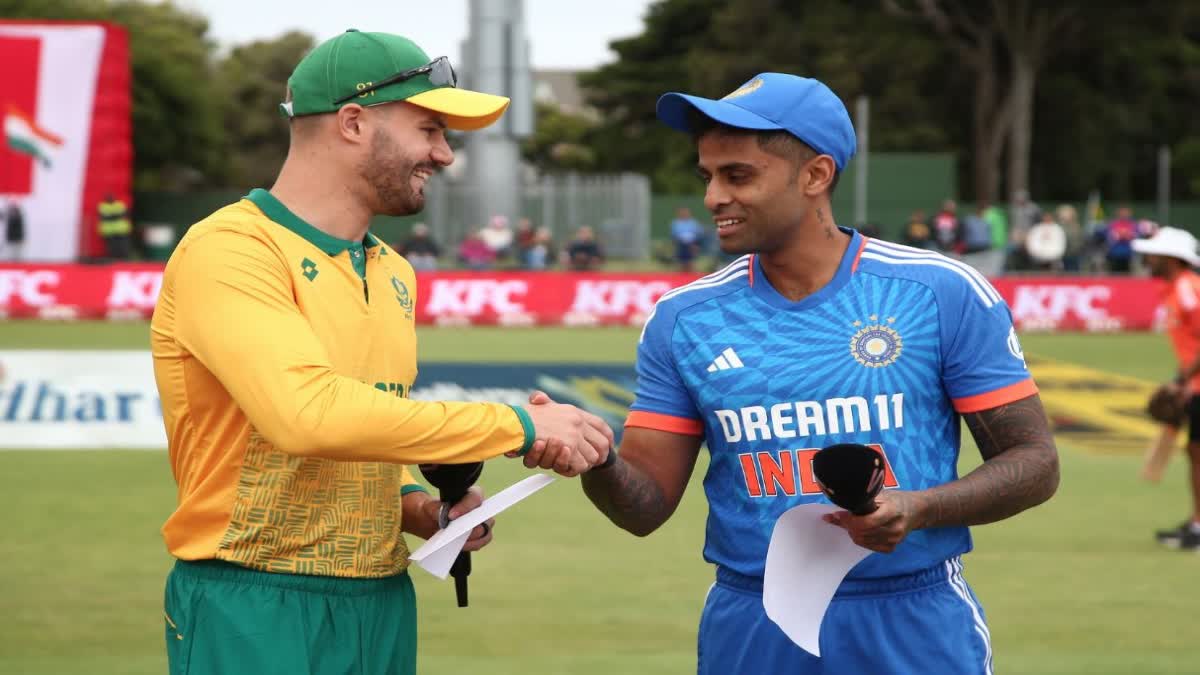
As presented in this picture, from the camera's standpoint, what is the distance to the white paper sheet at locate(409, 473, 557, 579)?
148 inches

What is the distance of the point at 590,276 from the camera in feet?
86.8

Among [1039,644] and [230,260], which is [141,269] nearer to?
[1039,644]

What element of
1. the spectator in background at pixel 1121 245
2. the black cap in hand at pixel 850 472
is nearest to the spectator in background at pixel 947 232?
the spectator in background at pixel 1121 245

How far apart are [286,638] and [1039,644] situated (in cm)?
511

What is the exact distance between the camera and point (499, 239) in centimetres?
3500

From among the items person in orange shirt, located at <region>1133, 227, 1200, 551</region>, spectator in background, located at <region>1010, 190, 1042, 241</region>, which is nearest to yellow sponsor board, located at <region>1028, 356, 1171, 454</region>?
person in orange shirt, located at <region>1133, 227, 1200, 551</region>

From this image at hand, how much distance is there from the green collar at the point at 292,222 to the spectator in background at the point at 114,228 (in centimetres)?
3231

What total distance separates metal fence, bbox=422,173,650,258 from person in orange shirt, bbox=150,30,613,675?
3402cm

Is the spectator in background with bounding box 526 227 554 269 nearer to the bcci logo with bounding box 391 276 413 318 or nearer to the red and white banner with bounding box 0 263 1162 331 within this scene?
the red and white banner with bounding box 0 263 1162 331

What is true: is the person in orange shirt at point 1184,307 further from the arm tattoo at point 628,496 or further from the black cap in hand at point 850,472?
the black cap in hand at point 850,472

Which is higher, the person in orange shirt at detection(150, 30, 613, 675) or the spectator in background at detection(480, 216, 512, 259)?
the person in orange shirt at detection(150, 30, 613, 675)

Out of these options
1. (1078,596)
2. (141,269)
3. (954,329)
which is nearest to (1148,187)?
(141,269)

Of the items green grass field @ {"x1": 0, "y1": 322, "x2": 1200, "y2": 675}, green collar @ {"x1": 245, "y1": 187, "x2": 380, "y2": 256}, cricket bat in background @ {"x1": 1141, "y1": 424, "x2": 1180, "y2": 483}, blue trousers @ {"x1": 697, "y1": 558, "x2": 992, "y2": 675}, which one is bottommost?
green grass field @ {"x1": 0, "y1": 322, "x2": 1200, "y2": 675}

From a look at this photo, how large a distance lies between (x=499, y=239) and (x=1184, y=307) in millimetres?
24922
